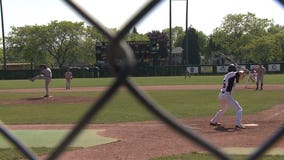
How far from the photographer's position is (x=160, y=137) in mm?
10969

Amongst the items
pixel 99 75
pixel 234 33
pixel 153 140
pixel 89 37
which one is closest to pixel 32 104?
pixel 153 140

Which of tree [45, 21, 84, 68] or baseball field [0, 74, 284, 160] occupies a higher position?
tree [45, 21, 84, 68]

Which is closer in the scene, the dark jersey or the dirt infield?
the dirt infield

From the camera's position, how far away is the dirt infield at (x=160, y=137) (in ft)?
29.9

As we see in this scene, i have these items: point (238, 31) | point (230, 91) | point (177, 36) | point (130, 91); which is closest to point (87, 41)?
point (238, 31)

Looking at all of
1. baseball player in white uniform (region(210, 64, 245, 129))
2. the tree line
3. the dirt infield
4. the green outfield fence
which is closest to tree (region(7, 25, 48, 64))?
the tree line

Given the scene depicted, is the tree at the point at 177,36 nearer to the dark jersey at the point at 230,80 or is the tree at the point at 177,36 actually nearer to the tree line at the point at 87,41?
the tree line at the point at 87,41

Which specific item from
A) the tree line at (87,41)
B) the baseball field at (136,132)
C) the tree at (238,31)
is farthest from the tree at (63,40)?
the baseball field at (136,132)

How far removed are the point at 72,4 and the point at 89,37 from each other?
296ft

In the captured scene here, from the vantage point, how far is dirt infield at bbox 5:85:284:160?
9105mm

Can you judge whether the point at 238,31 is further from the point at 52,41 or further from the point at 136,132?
the point at 136,132

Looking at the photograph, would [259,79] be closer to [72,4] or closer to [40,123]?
[40,123]

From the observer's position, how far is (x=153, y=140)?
34.8ft

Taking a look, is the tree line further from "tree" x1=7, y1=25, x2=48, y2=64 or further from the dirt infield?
the dirt infield
